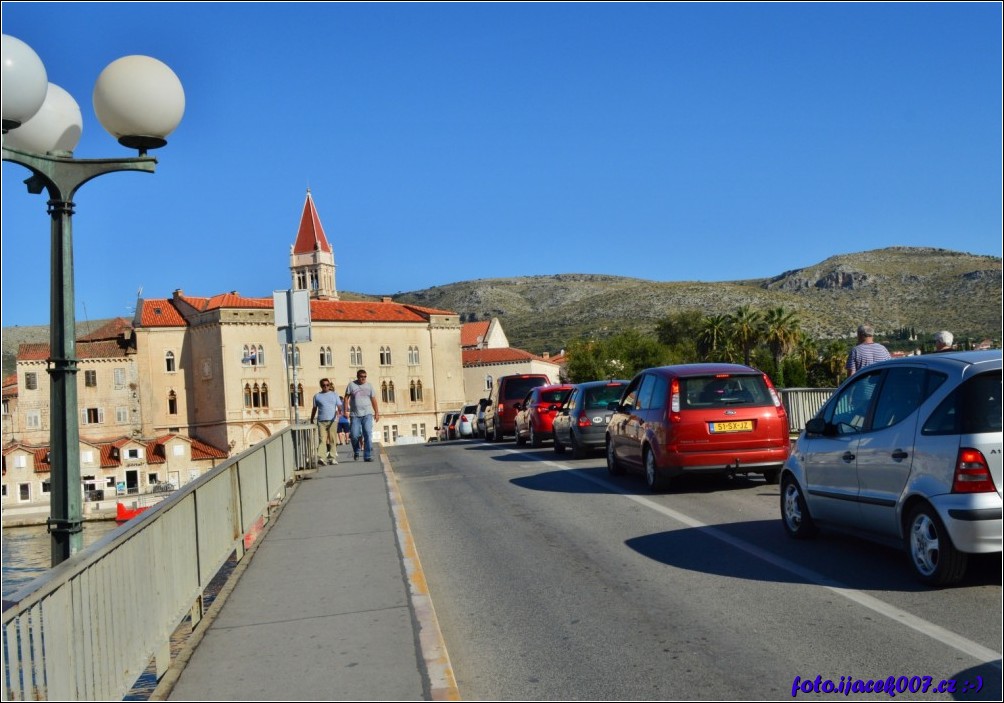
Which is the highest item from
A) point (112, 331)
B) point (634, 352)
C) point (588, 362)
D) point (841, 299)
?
point (112, 331)

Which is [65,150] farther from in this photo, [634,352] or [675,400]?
[634,352]

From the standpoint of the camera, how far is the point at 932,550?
24.5 feet

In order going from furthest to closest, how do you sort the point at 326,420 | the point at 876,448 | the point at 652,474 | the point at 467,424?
the point at 467,424
the point at 326,420
the point at 652,474
the point at 876,448

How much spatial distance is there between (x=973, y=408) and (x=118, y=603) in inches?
224

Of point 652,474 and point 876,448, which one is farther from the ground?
point 876,448

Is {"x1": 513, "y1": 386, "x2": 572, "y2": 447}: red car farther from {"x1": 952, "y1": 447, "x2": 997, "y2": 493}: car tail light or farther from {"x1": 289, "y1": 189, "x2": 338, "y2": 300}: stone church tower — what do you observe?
{"x1": 289, "y1": 189, "x2": 338, "y2": 300}: stone church tower

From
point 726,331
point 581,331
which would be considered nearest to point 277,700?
point 726,331

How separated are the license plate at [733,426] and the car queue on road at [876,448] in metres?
0.01

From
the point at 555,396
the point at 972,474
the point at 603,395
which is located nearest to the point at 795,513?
the point at 972,474

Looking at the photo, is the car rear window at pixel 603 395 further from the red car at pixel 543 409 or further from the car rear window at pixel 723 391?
the car rear window at pixel 723 391

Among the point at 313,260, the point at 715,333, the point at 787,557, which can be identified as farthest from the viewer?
the point at 313,260

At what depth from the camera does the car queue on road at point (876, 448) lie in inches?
282

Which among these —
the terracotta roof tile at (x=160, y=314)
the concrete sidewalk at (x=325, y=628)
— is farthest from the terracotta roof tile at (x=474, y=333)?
the concrete sidewalk at (x=325, y=628)

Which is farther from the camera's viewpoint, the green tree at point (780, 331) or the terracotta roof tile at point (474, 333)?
the terracotta roof tile at point (474, 333)
